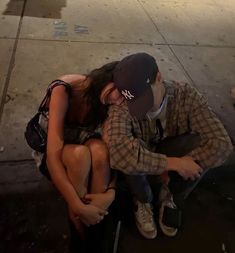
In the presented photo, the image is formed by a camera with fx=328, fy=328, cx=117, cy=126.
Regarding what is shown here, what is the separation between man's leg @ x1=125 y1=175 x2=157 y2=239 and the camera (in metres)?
1.57

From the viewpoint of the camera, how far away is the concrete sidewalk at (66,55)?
1.66 metres

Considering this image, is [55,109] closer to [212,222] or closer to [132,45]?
[212,222]

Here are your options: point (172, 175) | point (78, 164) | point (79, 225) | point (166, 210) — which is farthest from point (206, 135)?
point (79, 225)

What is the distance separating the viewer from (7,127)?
6.61 ft

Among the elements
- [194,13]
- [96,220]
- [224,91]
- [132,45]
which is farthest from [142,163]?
[194,13]

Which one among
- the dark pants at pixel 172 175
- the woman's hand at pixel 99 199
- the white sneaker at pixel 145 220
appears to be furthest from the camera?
the white sneaker at pixel 145 220

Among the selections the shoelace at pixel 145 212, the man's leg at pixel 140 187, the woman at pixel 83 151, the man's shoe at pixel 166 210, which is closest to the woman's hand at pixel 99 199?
the woman at pixel 83 151

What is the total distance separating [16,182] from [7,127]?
41 cm

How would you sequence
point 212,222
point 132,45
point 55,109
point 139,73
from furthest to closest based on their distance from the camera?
point 132,45, point 212,222, point 55,109, point 139,73

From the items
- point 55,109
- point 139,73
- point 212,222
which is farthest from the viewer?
point 212,222

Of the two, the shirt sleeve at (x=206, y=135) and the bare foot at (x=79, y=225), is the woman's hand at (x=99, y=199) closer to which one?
the bare foot at (x=79, y=225)

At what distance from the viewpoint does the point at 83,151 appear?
136cm

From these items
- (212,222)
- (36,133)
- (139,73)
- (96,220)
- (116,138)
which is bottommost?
(212,222)

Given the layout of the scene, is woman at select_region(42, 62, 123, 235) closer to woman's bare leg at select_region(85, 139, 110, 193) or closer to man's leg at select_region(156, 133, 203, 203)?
woman's bare leg at select_region(85, 139, 110, 193)
